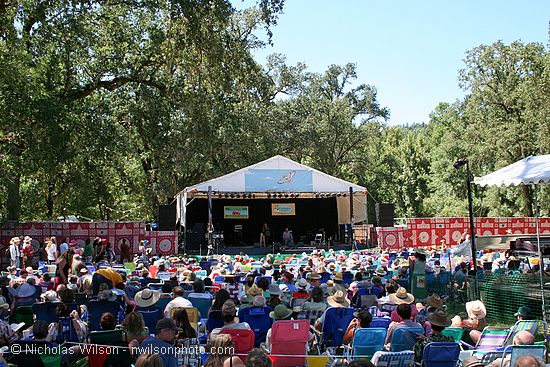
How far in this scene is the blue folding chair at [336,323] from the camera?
296 inches

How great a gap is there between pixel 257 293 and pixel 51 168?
12030mm

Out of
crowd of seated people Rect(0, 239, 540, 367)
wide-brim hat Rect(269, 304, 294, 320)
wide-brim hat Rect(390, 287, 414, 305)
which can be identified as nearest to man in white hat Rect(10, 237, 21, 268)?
crowd of seated people Rect(0, 239, 540, 367)

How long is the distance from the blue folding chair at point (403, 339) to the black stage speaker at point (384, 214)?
75.0ft

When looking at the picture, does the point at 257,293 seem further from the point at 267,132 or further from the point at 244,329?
the point at 267,132

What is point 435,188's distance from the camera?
172 feet

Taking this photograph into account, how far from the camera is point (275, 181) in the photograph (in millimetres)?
25516

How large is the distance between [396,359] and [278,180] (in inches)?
808

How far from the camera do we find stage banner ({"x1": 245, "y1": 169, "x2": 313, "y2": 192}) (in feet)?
83.0

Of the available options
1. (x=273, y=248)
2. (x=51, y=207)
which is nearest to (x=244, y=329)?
(x=273, y=248)

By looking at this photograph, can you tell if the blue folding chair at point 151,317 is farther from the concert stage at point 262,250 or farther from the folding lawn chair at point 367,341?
the concert stage at point 262,250

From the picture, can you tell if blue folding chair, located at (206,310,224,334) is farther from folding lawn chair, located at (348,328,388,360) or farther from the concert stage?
the concert stage

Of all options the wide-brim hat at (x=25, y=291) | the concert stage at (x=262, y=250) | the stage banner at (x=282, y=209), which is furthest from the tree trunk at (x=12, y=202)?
the wide-brim hat at (x=25, y=291)

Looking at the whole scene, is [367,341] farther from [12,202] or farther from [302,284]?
[12,202]

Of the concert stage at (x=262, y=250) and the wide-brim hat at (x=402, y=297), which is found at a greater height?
the concert stage at (x=262, y=250)
